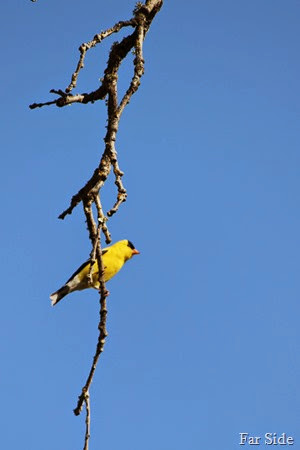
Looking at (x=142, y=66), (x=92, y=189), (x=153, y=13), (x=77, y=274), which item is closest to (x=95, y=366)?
(x=92, y=189)

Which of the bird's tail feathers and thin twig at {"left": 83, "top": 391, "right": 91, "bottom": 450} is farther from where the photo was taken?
the bird's tail feathers

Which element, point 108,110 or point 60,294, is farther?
point 60,294

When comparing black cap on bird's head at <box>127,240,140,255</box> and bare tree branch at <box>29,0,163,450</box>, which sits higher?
black cap on bird's head at <box>127,240,140,255</box>

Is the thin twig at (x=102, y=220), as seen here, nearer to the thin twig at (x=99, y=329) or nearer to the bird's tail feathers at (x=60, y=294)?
the thin twig at (x=99, y=329)

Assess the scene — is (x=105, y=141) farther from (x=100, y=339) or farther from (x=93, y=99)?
(x=100, y=339)

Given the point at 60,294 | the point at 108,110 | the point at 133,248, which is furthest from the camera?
the point at 133,248

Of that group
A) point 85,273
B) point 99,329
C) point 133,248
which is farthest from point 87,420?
point 133,248

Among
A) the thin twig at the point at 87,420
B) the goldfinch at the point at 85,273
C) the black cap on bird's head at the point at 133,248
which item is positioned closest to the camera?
the thin twig at the point at 87,420

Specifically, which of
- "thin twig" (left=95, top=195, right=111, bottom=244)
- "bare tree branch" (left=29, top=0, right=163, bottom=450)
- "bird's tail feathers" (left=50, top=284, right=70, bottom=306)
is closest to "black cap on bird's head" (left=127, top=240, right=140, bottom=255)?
"bird's tail feathers" (left=50, top=284, right=70, bottom=306)

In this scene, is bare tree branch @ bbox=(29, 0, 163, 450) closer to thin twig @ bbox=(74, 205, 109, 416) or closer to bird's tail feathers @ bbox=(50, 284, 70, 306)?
thin twig @ bbox=(74, 205, 109, 416)

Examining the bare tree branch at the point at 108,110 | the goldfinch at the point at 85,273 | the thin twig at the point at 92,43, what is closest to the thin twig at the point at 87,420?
the bare tree branch at the point at 108,110

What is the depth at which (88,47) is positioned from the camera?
3.27 m

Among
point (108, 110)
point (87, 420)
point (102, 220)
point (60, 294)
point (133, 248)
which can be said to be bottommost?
point (87, 420)

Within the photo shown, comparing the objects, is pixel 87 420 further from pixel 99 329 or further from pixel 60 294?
pixel 60 294
